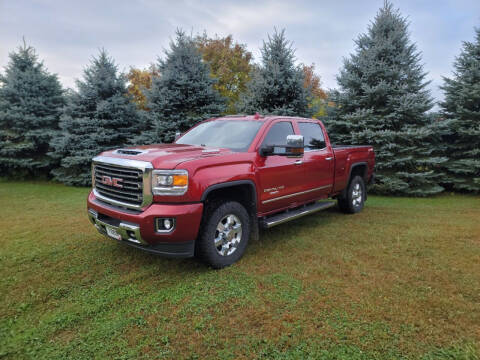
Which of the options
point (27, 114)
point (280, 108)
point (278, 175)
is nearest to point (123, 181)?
point (278, 175)

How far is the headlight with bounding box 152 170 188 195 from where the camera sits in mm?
3266

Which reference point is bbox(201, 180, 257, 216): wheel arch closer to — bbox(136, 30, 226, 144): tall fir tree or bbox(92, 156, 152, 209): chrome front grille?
bbox(92, 156, 152, 209): chrome front grille

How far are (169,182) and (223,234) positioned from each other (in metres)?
0.99

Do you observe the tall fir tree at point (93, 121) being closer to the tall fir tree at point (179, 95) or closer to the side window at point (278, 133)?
the tall fir tree at point (179, 95)

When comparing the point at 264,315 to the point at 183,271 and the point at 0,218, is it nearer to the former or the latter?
the point at 183,271

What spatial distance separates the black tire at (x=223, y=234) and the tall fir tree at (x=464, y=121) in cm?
759

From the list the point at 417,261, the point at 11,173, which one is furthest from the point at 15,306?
the point at 11,173

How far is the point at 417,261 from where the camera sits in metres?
4.01

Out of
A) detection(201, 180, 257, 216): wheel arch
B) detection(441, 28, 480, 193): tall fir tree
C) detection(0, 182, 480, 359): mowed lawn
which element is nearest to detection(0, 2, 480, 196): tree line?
detection(441, 28, 480, 193): tall fir tree

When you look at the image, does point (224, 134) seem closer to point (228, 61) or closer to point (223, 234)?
point (223, 234)

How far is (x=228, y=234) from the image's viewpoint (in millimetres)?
3809

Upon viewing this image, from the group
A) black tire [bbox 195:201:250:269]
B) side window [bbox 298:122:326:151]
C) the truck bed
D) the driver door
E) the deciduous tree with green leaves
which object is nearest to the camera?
black tire [bbox 195:201:250:269]

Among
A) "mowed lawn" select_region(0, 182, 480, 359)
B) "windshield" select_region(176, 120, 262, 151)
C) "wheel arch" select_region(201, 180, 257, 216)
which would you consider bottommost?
"mowed lawn" select_region(0, 182, 480, 359)

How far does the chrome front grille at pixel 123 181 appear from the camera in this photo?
332 cm
